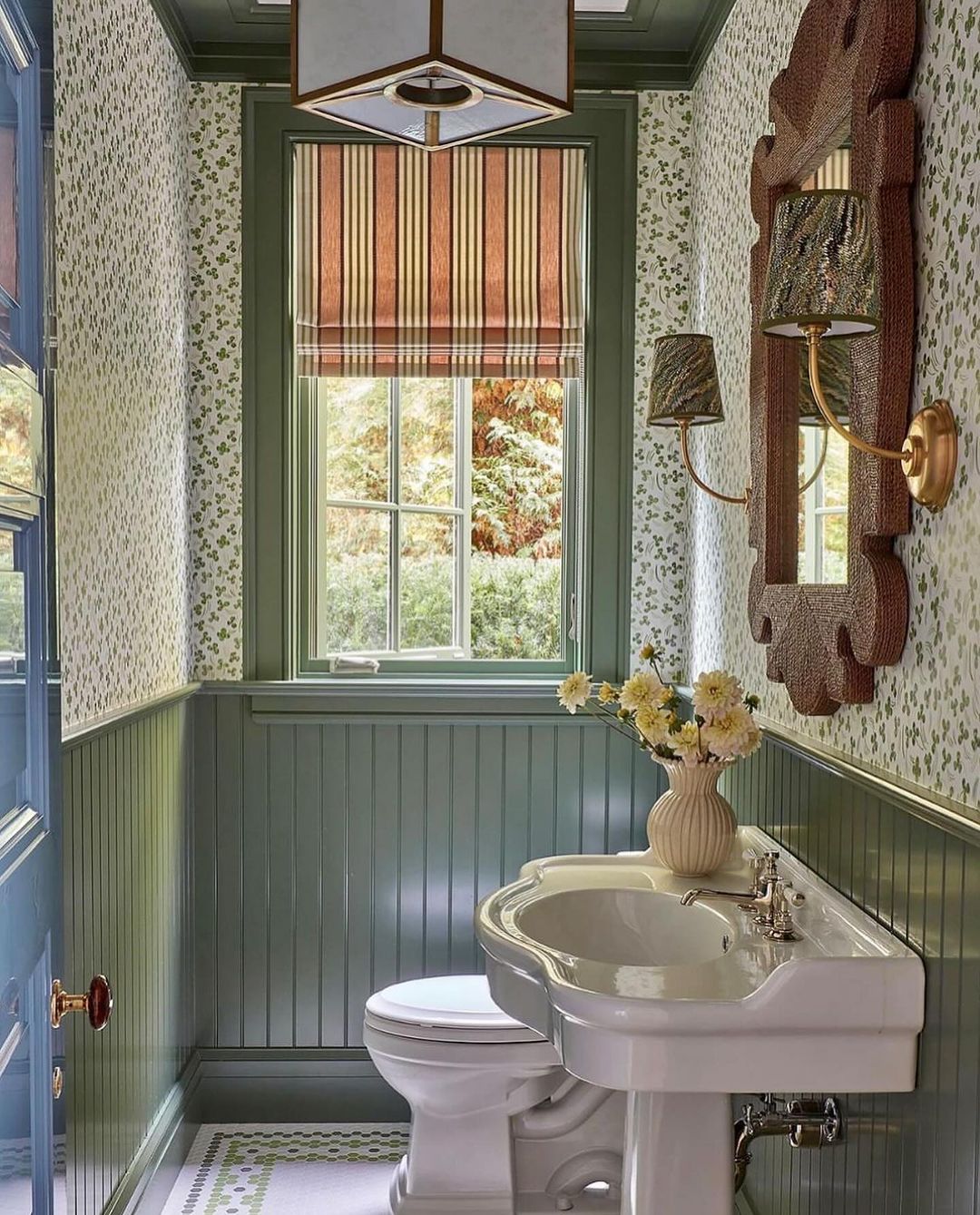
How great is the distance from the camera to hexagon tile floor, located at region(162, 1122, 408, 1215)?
266 centimetres

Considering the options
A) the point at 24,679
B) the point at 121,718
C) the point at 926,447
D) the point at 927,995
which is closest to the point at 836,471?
the point at 926,447

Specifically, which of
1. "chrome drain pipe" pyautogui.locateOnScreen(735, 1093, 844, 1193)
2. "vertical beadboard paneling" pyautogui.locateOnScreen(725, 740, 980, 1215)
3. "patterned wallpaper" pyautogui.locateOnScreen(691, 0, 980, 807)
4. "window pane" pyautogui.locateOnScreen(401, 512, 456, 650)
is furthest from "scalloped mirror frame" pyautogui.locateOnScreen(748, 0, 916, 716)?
"window pane" pyautogui.locateOnScreen(401, 512, 456, 650)

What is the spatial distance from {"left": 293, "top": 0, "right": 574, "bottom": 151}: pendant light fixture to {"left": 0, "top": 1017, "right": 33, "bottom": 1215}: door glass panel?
1238mm

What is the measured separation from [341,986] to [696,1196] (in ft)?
5.28

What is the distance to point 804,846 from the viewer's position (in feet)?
6.70

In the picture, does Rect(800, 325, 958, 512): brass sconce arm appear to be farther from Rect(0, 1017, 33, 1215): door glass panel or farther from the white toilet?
the white toilet

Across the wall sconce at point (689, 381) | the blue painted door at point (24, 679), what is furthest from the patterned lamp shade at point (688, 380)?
the blue painted door at point (24, 679)

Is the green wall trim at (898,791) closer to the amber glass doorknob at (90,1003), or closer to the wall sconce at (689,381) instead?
the wall sconce at (689,381)

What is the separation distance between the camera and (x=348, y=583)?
3.19 metres

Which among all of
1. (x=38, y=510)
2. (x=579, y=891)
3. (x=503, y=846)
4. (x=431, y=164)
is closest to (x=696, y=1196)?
(x=579, y=891)

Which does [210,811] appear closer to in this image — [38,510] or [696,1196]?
[696,1196]

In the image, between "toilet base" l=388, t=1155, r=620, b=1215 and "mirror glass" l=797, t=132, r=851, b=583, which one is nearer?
"mirror glass" l=797, t=132, r=851, b=583

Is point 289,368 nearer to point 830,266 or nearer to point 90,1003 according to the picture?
point 830,266

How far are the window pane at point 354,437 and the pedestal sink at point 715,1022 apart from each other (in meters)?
1.58
